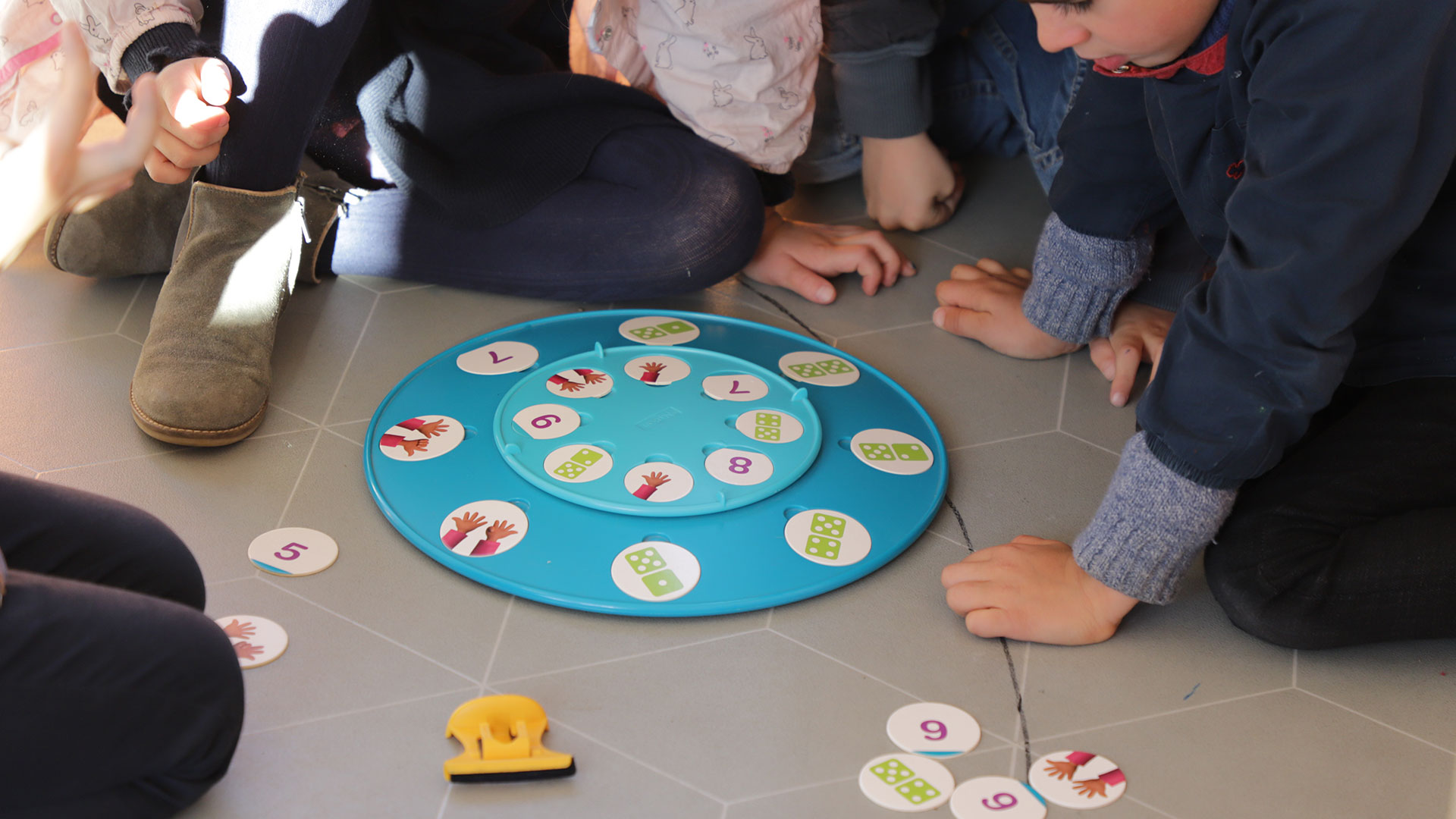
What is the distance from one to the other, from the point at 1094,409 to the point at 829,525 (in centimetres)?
35

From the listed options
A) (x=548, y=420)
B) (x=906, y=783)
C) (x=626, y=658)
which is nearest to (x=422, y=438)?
(x=548, y=420)

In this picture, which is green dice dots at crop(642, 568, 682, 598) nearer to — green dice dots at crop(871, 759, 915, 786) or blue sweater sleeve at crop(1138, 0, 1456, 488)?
green dice dots at crop(871, 759, 915, 786)

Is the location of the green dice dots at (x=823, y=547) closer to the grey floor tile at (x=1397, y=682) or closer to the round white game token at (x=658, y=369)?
the round white game token at (x=658, y=369)

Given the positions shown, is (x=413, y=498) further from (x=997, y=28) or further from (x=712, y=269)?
(x=997, y=28)

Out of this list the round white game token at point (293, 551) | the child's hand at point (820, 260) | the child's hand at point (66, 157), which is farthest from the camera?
the child's hand at point (820, 260)

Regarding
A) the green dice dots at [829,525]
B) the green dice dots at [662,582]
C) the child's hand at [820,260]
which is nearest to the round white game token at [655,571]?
the green dice dots at [662,582]

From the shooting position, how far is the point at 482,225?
4.09ft

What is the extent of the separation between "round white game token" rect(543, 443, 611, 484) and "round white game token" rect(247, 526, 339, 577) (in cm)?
19

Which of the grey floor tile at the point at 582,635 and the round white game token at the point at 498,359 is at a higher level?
the round white game token at the point at 498,359

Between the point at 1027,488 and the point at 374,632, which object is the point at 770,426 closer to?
the point at 1027,488

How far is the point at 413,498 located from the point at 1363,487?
75cm

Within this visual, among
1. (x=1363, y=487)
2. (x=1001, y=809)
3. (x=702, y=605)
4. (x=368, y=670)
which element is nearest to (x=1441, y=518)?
(x=1363, y=487)

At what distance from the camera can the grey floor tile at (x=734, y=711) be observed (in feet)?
2.52

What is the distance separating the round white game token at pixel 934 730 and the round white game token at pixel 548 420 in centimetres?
40
